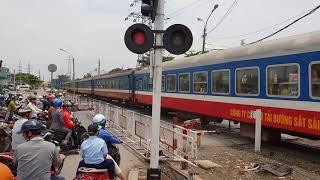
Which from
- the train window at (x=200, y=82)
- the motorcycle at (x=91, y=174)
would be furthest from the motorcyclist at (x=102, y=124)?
the train window at (x=200, y=82)

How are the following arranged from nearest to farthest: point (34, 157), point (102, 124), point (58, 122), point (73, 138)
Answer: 1. point (34, 157)
2. point (102, 124)
3. point (58, 122)
4. point (73, 138)

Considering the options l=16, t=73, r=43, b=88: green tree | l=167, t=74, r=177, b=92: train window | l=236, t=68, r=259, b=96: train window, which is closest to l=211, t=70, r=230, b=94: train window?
l=236, t=68, r=259, b=96: train window

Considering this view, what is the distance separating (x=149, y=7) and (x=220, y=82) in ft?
29.7

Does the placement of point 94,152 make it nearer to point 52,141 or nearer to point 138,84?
point 52,141

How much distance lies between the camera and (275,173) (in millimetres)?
9805

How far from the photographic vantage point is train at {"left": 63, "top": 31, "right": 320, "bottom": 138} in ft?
38.4

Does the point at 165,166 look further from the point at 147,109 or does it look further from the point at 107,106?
the point at 147,109

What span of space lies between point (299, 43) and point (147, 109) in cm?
1929

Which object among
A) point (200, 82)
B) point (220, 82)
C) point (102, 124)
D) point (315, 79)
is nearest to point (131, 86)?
point (200, 82)

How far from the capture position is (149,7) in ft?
26.8

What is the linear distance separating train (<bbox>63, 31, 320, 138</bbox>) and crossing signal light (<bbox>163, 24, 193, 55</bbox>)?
15.4ft

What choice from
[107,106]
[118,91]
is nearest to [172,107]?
[107,106]

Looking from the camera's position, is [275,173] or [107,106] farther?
[107,106]

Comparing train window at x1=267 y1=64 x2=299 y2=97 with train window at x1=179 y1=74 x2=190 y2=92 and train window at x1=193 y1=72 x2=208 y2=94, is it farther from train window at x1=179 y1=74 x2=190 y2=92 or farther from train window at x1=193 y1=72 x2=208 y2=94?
train window at x1=179 y1=74 x2=190 y2=92
